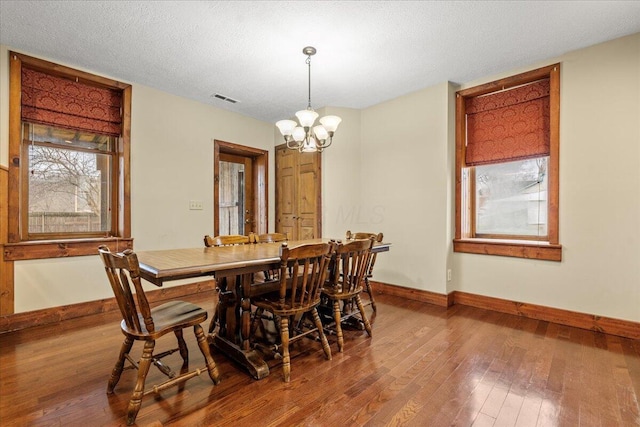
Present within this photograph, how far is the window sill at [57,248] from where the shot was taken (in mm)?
2777

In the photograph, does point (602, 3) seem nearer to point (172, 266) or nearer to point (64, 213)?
point (172, 266)

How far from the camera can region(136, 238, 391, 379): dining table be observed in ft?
5.47

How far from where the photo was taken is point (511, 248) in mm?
3203

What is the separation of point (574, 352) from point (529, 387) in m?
0.81

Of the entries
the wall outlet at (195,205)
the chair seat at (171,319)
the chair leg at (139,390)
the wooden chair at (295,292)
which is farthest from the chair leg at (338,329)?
the wall outlet at (195,205)

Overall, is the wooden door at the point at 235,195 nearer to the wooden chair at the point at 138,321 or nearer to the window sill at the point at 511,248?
the wooden chair at the point at 138,321

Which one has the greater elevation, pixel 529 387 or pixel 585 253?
pixel 585 253

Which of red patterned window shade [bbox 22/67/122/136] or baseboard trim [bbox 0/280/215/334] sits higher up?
red patterned window shade [bbox 22/67/122/136]

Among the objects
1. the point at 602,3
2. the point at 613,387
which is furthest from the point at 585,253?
the point at 602,3

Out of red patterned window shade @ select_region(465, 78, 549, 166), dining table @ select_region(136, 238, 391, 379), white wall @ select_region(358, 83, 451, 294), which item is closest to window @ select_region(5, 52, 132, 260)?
dining table @ select_region(136, 238, 391, 379)

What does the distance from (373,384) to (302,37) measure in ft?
8.84

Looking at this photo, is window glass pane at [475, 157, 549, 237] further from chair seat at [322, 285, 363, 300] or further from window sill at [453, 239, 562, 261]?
chair seat at [322, 285, 363, 300]

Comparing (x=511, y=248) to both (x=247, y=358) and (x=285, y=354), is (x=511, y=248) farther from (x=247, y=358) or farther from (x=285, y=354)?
(x=247, y=358)

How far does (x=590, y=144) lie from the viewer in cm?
277
